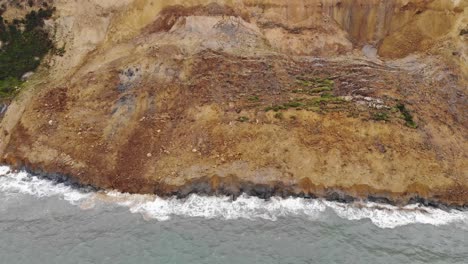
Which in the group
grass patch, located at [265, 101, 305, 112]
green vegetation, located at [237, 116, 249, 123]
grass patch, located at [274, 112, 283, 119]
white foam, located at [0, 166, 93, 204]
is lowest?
white foam, located at [0, 166, 93, 204]

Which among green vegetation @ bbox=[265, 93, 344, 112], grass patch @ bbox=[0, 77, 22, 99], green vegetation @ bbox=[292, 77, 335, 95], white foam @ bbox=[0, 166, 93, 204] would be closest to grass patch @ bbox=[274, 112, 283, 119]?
green vegetation @ bbox=[265, 93, 344, 112]

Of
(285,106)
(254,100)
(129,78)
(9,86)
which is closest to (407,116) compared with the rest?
(285,106)

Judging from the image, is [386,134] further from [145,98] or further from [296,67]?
[145,98]

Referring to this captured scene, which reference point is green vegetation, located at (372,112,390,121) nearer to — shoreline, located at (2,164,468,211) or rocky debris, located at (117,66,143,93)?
shoreline, located at (2,164,468,211)

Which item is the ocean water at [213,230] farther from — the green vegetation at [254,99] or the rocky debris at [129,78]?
the rocky debris at [129,78]

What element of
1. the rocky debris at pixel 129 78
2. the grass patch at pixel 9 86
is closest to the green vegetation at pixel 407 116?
the rocky debris at pixel 129 78
